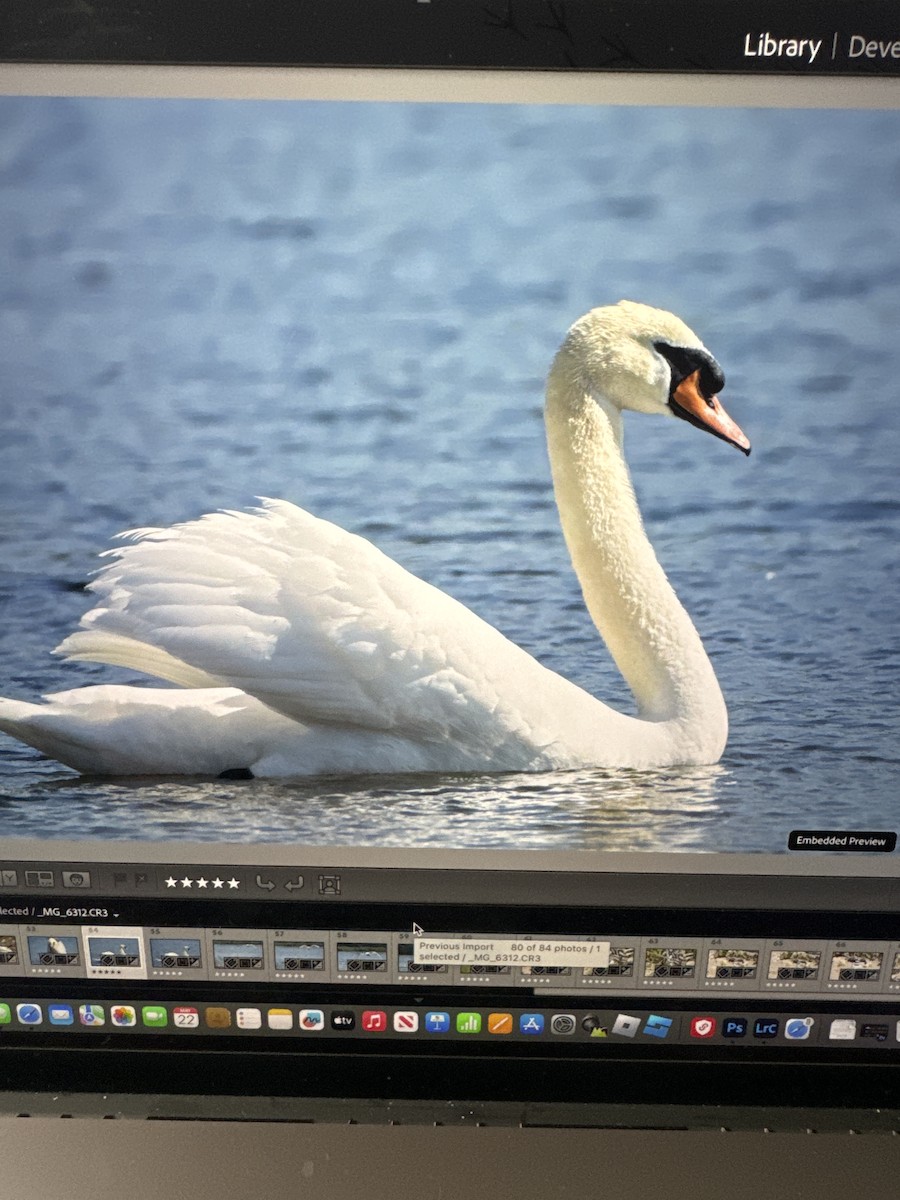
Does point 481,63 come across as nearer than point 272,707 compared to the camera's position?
Yes

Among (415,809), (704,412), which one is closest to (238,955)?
(415,809)

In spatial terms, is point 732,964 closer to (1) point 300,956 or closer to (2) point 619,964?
(2) point 619,964

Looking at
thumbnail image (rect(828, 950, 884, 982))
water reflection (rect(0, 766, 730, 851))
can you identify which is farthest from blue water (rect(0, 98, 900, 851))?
thumbnail image (rect(828, 950, 884, 982))

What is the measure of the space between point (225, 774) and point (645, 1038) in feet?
1.31

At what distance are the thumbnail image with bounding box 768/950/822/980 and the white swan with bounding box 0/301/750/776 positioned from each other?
170mm

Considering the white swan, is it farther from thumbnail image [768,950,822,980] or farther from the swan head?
thumbnail image [768,950,822,980]

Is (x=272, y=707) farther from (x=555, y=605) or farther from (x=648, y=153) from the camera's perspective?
(x=648, y=153)

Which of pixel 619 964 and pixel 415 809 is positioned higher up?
pixel 415 809

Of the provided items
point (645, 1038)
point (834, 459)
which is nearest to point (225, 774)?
point (645, 1038)

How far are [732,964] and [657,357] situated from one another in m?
0.47

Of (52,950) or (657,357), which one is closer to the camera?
(657,357)

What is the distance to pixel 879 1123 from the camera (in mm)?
784

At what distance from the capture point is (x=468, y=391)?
66cm

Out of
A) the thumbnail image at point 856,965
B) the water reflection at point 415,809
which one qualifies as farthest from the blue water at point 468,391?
the thumbnail image at point 856,965
